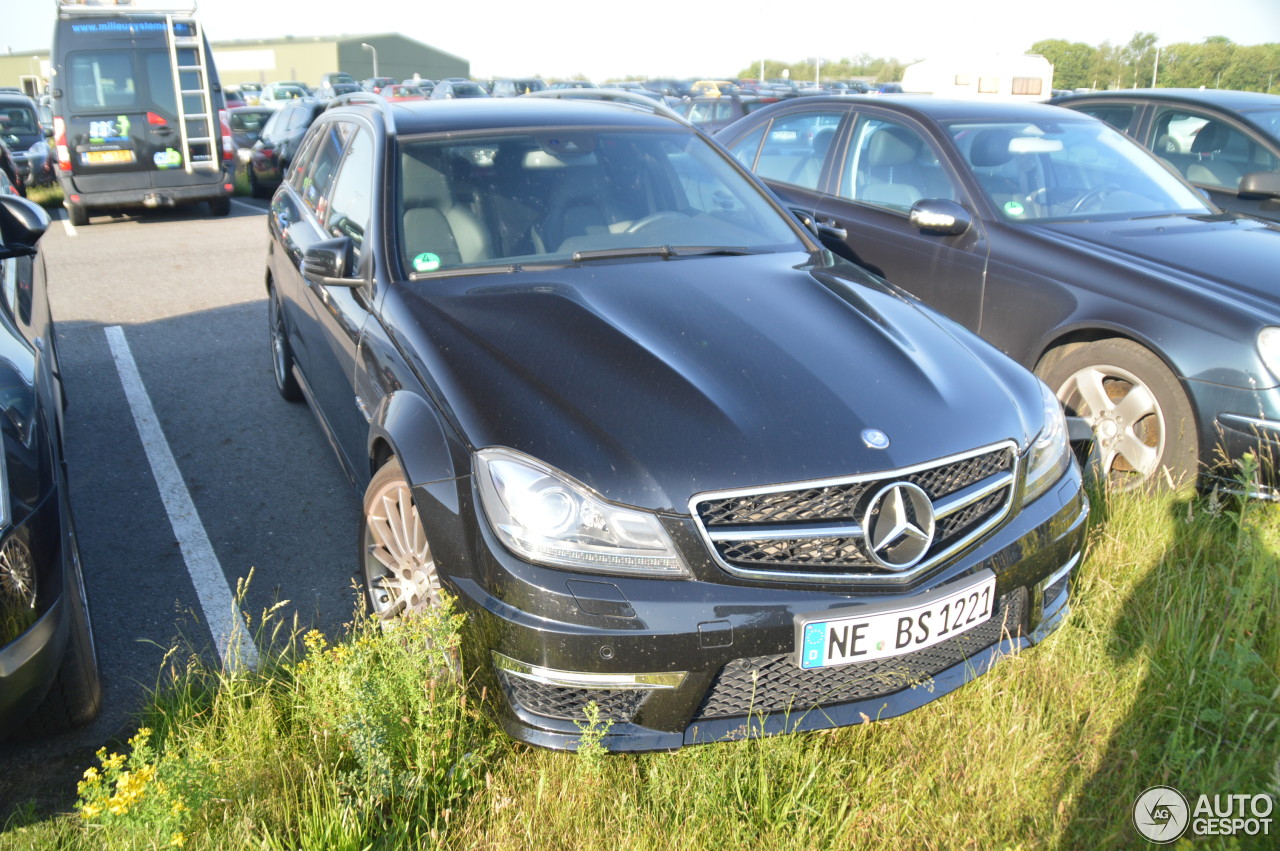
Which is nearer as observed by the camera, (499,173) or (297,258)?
(499,173)

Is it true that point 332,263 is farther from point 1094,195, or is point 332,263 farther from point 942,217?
point 1094,195

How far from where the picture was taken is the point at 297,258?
14.8ft

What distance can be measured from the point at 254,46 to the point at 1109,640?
86195 mm

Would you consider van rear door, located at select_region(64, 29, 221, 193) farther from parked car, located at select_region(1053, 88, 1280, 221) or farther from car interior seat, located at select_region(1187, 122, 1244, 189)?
car interior seat, located at select_region(1187, 122, 1244, 189)

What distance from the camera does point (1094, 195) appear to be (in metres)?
5.03

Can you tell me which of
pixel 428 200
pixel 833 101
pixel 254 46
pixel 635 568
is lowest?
pixel 635 568

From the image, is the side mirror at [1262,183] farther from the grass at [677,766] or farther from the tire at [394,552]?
the tire at [394,552]

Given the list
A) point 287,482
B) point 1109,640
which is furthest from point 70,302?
point 1109,640

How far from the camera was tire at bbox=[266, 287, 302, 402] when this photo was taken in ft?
17.4

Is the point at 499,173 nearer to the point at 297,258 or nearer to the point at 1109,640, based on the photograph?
the point at 297,258

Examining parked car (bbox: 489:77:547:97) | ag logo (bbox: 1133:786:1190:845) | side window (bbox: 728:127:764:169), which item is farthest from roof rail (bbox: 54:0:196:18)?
parked car (bbox: 489:77:547:97)

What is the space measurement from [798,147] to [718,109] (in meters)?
11.6

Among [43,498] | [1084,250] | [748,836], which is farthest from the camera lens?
[1084,250]

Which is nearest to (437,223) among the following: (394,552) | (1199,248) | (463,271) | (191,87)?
(463,271)
